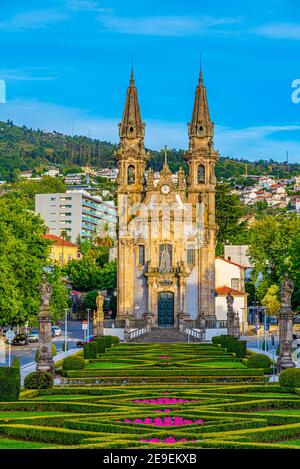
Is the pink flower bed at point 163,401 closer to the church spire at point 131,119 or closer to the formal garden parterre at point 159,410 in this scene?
the formal garden parterre at point 159,410

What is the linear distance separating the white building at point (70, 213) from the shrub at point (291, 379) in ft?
431

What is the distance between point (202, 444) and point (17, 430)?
20.9ft

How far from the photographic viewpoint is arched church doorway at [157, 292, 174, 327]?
88375 millimetres

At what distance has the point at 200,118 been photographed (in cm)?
9231

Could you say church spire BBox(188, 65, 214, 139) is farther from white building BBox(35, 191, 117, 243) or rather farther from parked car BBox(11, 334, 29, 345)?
white building BBox(35, 191, 117, 243)

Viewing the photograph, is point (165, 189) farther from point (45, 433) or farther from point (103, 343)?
point (45, 433)

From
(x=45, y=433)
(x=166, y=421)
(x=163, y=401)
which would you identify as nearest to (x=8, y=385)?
(x=163, y=401)

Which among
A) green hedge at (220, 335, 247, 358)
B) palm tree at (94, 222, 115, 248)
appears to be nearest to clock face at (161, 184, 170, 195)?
green hedge at (220, 335, 247, 358)

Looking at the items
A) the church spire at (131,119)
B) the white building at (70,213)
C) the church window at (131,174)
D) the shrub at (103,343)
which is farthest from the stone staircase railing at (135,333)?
the white building at (70,213)

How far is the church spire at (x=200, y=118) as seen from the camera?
9144 cm

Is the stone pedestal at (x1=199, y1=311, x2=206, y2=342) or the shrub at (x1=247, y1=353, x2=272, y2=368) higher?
the stone pedestal at (x1=199, y1=311, x2=206, y2=342)

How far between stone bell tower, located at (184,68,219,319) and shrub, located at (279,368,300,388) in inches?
1855

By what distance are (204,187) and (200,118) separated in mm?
6779
